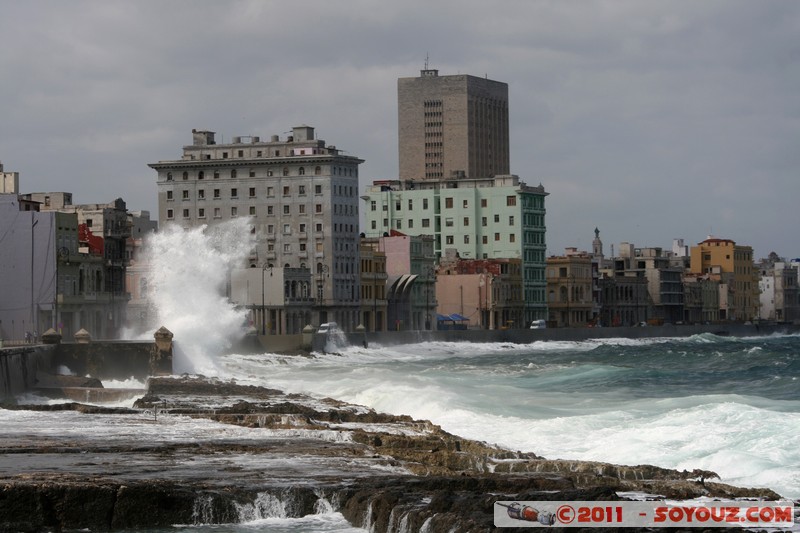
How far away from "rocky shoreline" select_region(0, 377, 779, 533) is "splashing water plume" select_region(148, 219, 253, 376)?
3504 centimetres

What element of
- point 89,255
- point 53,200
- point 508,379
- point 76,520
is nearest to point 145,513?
point 76,520

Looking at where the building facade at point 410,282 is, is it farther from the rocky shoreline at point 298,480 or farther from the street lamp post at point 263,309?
the rocky shoreline at point 298,480

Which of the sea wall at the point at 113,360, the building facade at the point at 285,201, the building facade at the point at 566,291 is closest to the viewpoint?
the sea wall at the point at 113,360

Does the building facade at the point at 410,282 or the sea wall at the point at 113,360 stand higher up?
the building facade at the point at 410,282

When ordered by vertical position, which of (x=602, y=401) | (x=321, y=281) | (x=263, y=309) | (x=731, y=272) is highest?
(x=731, y=272)

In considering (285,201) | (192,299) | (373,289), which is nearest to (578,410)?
(192,299)

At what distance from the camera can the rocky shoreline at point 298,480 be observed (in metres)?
22.1

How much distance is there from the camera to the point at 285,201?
109688 millimetres

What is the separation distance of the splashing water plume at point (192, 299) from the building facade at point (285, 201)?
31.2 ft

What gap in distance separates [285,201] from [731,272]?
88434 mm

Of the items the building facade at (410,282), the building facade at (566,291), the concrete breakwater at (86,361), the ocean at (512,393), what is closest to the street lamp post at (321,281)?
the ocean at (512,393)

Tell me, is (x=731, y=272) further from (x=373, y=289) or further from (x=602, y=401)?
(x=602, y=401)

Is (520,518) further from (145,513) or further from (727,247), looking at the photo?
(727,247)

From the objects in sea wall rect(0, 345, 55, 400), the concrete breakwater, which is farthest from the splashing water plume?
sea wall rect(0, 345, 55, 400)
